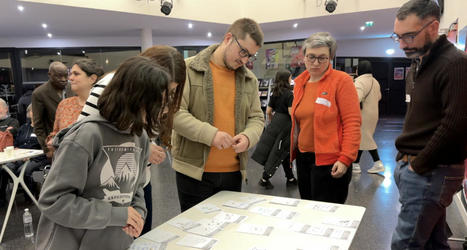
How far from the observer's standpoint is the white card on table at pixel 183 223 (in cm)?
140

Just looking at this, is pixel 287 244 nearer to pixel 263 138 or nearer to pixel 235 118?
pixel 235 118

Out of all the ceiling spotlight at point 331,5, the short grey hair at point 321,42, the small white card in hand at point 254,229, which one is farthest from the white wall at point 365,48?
the small white card in hand at point 254,229

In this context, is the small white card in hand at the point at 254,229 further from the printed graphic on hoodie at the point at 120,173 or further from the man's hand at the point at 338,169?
the man's hand at the point at 338,169

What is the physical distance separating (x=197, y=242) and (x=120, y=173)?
41 centimetres

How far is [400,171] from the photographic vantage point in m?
1.67

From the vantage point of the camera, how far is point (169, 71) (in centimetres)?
130

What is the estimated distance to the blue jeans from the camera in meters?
1.47

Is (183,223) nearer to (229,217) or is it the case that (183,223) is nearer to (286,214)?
(229,217)

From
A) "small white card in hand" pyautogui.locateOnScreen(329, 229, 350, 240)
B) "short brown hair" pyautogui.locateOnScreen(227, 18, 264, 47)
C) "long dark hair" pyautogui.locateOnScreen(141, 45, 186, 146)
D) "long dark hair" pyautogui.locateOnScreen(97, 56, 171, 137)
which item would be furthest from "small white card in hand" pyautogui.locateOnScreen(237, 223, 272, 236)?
"short brown hair" pyautogui.locateOnScreen(227, 18, 264, 47)

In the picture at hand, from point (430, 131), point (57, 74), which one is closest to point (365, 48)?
point (57, 74)

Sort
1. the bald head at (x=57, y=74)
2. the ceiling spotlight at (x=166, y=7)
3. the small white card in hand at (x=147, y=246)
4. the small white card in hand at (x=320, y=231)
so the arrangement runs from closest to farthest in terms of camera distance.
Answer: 1. the small white card in hand at (x=147, y=246)
2. the small white card in hand at (x=320, y=231)
3. the bald head at (x=57, y=74)
4. the ceiling spotlight at (x=166, y=7)

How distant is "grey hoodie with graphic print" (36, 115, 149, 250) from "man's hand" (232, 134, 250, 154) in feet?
1.95

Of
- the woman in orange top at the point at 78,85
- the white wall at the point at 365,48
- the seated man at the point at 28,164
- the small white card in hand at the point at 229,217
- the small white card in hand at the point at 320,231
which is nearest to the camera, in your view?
the small white card in hand at the point at 320,231

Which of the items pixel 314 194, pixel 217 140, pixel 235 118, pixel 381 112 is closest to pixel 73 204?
pixel 217 140
